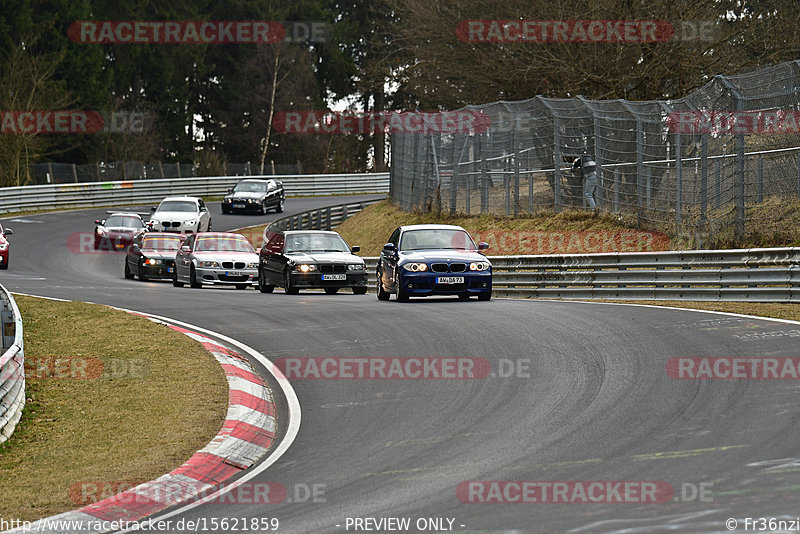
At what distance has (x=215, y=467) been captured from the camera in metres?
8.43

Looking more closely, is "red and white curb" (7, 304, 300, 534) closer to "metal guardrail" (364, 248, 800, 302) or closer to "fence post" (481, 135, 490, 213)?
"metal guardrail" (364, 248, 800, 302)

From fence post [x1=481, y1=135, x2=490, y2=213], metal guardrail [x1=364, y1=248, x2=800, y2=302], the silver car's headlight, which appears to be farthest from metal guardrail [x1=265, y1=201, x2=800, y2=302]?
fence post [x1=481, y1=135, x2=490, y2=213]

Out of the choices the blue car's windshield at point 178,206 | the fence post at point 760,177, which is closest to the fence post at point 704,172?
the fence post at point 760,177

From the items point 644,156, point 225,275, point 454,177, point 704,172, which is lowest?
point 225,275

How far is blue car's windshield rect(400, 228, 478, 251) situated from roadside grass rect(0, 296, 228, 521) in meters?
6.08

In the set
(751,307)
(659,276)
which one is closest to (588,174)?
(659,276)

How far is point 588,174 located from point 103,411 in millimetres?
17460

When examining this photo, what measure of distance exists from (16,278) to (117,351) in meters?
16.3

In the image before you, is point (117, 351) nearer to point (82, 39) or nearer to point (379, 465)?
point (379, 465)

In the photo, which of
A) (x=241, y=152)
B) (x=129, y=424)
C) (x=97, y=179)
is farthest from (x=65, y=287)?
(x=241, y=152)

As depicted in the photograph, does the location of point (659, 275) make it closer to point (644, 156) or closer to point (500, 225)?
point (644, 156)

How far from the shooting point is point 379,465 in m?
8.02

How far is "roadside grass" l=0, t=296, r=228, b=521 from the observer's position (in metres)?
8.13

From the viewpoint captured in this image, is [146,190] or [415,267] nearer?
[415,267]
